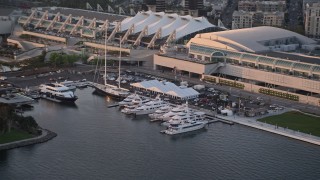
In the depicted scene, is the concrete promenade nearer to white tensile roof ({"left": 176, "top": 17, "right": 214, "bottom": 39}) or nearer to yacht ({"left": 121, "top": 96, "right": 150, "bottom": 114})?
yacht ({"left": 121, "top": 96, "right": 150, "bottom": 114})

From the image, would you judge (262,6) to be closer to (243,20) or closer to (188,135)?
(243,20)

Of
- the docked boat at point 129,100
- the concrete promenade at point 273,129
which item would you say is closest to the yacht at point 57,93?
the docked boat at point 129,100

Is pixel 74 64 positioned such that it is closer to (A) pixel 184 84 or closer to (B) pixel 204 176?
(A) pixel 184 84

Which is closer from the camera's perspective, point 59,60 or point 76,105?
point 76,105

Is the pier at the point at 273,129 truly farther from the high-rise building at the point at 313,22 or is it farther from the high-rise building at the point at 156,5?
the high-rise building at the point at 156,5

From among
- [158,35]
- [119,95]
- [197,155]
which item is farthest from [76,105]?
[158,35]

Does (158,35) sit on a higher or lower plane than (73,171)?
higher

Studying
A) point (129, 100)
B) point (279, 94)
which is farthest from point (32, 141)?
point (279, 94)
